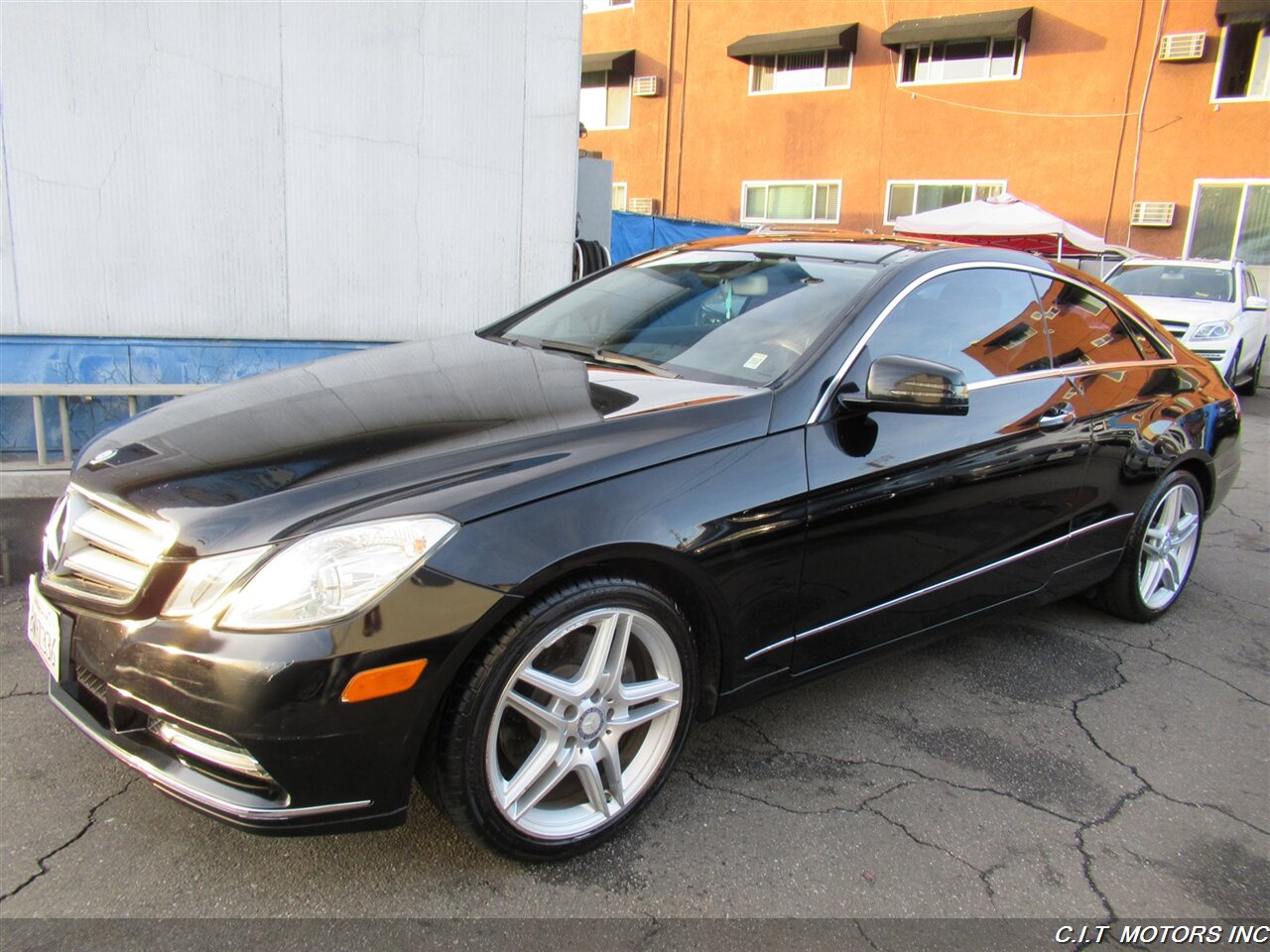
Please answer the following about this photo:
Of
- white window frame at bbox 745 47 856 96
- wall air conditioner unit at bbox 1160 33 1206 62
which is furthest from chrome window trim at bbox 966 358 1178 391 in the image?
white window frame at bbox 745 47 856 96

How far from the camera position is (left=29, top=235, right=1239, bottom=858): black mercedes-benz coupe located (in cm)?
195

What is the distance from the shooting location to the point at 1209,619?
4.23m

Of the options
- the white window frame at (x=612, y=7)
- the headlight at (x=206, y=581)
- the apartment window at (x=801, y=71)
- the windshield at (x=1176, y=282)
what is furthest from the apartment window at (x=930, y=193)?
the headlight at (x=206, y=581)

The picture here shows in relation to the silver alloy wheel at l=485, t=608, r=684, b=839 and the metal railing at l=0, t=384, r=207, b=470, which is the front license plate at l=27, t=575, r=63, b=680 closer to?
the silver alloy wheel at l=485, t=608, r=684, b=839

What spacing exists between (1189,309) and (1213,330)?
47cm

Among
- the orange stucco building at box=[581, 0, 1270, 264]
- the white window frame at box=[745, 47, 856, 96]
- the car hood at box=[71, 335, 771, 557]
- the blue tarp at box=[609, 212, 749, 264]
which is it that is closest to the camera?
the car hood at box=[71, 335, 771, 557]

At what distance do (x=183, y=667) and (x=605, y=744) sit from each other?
39.3 inches

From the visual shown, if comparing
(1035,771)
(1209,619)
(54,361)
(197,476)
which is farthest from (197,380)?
(1209,619)

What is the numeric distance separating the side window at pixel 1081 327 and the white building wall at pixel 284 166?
13.3ft

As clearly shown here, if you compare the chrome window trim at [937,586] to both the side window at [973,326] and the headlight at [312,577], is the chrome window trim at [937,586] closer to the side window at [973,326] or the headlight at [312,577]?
the side window at [973,326]

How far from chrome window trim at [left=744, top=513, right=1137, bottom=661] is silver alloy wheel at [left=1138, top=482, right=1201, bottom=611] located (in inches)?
14.1

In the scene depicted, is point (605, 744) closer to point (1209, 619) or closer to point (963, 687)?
point (963, 687)

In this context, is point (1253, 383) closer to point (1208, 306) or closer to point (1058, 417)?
point (1208, 306)

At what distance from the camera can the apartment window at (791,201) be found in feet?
64.5
